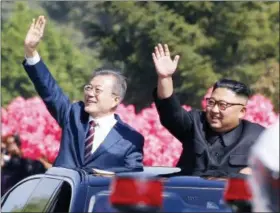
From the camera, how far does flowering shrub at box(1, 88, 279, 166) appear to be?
61.7 ft

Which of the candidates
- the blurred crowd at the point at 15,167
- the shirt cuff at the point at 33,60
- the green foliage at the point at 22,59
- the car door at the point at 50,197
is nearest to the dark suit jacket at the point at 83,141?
the shirt cuff at the point at 33,60

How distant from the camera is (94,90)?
8.13 m

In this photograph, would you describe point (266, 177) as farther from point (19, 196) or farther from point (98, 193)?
point (19, 196)

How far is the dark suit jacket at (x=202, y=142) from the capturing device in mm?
7684

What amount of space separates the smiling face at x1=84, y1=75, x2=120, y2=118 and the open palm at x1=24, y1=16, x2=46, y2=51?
70cm

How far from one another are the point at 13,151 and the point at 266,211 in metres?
12.6

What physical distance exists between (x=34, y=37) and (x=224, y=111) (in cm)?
158

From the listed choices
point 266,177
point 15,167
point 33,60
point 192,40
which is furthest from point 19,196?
point 192,40

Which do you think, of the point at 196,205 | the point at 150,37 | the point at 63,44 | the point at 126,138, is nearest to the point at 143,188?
the point at 196,205

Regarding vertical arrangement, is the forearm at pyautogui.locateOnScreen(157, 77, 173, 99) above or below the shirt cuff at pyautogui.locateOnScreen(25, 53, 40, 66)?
below

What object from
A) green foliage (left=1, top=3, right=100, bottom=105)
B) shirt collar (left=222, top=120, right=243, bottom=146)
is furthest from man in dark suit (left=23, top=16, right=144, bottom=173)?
green foliage (left=1, top=3, right=100, bottom=105)

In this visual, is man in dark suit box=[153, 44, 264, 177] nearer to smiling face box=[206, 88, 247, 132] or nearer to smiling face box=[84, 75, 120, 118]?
smiling face box=[206, 88, 247, 132]

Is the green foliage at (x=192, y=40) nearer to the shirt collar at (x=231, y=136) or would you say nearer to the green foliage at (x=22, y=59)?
the green foliage at (x=22, y=59)

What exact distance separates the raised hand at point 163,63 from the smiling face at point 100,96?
0.31m
